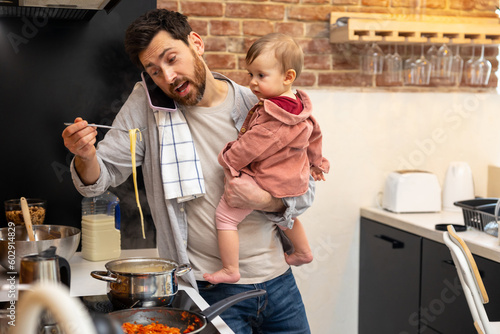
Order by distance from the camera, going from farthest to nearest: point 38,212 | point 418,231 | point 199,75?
point 418,231, point 38,212, point 199,75

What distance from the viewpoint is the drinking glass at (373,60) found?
3053 millimetres

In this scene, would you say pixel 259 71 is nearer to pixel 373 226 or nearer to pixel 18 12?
pixel 18 12

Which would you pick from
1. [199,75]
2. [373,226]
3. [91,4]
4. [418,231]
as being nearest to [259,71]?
[199,75]

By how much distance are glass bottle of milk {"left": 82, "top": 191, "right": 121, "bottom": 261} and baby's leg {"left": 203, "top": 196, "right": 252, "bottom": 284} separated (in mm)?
505

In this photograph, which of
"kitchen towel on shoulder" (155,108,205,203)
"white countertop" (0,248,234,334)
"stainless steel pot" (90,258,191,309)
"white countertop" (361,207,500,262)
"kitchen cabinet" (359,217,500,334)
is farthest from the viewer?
"kitchen cabinet" (359,217,500,334)

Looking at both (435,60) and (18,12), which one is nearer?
(18,12)

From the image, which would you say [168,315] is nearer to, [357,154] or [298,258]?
[298,258]

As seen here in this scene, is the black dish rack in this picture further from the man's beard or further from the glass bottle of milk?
the glass bottle of milk

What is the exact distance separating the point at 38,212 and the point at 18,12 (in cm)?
72

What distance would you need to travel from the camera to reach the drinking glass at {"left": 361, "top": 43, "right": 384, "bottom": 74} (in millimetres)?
3053

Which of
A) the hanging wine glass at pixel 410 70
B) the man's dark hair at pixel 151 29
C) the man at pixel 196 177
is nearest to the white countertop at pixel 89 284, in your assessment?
the man at pixel 196 177

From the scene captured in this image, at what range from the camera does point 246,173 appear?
1.83 m

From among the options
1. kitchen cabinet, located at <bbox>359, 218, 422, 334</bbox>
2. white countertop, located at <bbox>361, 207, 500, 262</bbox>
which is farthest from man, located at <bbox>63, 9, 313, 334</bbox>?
kitchen cabinet, located at <bbox>359, 218, 422, 334</bbox>

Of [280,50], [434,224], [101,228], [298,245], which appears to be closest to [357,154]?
[434,224]
